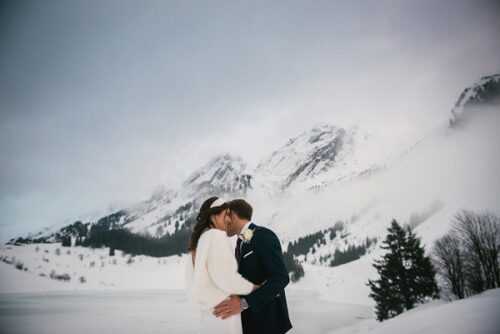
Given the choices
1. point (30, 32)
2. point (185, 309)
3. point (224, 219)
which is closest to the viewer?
point (224, 219)

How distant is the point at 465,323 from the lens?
3143 millimetres

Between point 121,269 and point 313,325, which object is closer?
point 313,325

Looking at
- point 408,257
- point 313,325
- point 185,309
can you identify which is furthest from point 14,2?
point 408,257

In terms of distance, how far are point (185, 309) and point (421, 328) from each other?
870 cm

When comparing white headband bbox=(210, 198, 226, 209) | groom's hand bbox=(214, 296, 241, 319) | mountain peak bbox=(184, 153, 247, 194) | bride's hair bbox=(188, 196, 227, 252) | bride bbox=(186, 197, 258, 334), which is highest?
mountain peak bbox=(184, 153, 247, 194)

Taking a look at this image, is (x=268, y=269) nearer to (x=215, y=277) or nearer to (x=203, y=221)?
(x=215, y=277)

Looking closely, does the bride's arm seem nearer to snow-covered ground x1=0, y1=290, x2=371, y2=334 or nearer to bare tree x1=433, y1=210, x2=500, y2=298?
snow-covered ground x1=0, y1=290, x2=371, y2=334

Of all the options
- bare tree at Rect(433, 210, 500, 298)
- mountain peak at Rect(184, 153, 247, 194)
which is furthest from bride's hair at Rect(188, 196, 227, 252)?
mountain peak at Rect(184, 153, 247, 194)

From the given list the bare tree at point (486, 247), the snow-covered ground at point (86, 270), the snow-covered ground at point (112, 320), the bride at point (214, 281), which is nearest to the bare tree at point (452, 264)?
the bare tree at point (486, 247)

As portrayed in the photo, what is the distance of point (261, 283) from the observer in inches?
65.5

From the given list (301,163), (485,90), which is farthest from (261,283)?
(301,163)

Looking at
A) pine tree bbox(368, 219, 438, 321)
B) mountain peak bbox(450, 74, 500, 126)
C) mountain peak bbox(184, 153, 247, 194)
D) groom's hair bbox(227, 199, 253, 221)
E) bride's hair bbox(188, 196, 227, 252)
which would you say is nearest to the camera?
bride's hair bbox(188, 196, 227, 252)

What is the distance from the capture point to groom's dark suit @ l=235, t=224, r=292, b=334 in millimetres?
1583

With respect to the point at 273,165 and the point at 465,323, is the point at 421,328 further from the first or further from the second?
the point at 273,165
